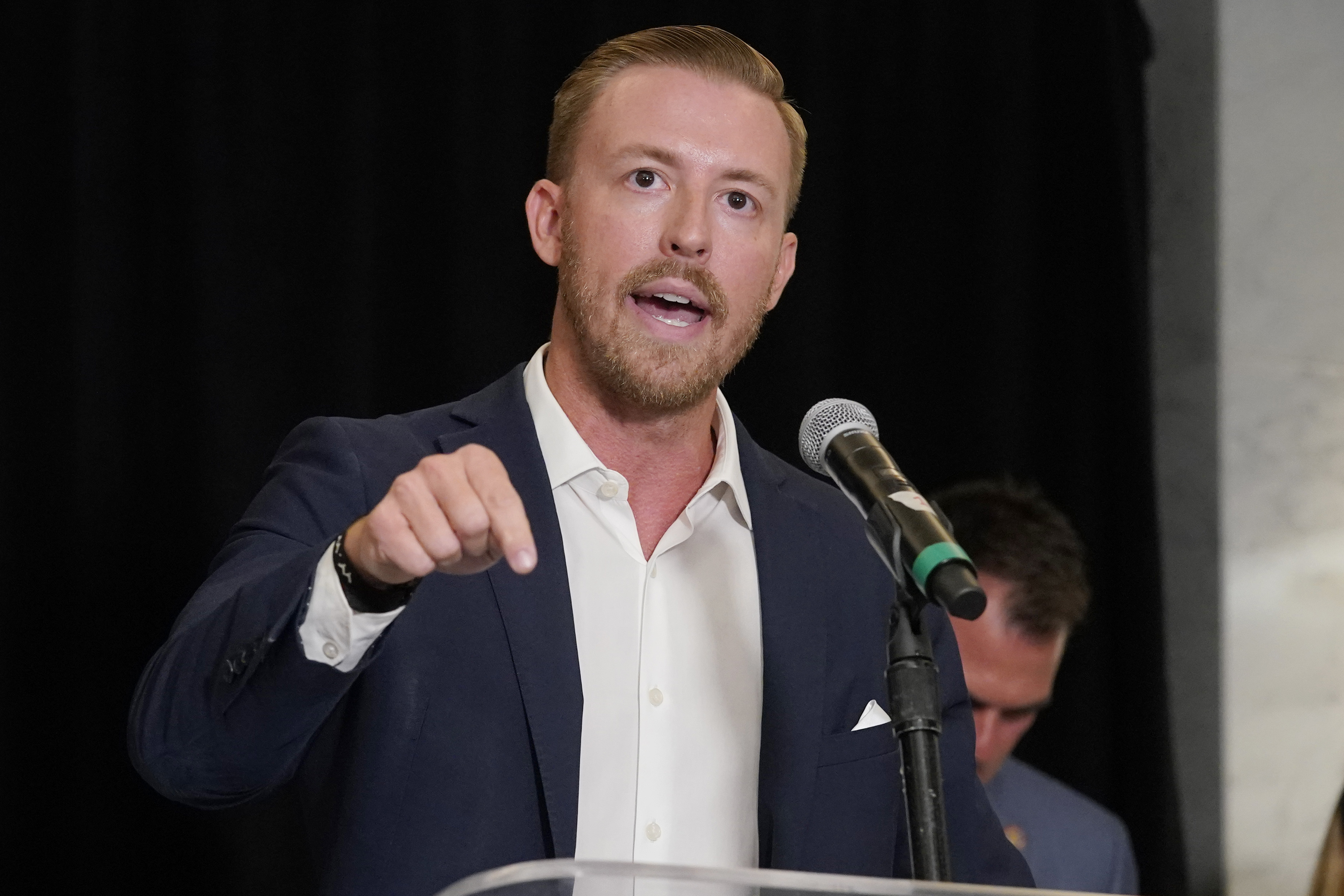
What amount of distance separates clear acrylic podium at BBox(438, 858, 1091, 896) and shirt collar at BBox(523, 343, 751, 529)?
807mm

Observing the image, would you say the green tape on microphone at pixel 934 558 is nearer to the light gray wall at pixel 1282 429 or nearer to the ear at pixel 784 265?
the ear at pixel 784 265

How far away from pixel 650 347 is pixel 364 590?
2.04 feet

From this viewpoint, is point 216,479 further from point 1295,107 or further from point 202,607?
point 1295,107

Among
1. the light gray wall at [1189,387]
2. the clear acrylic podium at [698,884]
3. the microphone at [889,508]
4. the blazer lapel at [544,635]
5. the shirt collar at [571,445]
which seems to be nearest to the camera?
the clear acrylic podium at [698,884]

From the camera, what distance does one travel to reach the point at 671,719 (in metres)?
1.54

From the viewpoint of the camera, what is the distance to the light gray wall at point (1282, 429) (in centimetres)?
299

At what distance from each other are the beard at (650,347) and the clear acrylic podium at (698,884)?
890mm

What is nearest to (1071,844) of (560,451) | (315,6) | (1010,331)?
(1010,331)

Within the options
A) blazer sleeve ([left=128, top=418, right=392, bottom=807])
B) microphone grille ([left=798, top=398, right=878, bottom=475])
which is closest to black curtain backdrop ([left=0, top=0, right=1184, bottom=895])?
blazer sleeve ([left=128, top=418, right=392, bottom=807])

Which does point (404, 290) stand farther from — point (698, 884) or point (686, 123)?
point (698, 884)

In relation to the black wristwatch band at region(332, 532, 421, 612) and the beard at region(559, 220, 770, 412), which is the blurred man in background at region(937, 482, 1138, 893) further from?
the black wristwatch band at region(332, 532, 421, 612)

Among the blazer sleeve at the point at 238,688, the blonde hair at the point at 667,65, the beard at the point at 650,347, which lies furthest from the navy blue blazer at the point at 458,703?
the blonde hair at the point at 667,65

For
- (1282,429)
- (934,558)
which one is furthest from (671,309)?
(1282,429)

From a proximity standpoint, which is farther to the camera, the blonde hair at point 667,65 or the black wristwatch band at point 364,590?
the blonde hair at point 667,65
